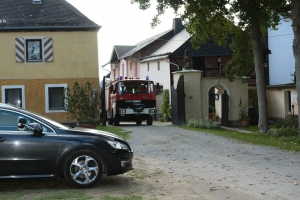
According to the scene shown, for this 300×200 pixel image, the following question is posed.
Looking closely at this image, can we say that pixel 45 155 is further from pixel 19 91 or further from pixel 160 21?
pixel 19 91

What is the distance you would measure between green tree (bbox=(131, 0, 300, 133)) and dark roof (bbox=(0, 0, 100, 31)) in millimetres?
6335

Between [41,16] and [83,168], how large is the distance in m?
21.7

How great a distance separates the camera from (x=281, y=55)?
4466 cm

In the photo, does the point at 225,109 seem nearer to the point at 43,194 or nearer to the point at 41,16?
the point at 41,16

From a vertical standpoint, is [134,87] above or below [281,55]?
below

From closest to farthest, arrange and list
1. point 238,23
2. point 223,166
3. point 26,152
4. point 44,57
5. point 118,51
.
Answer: point 26,152, point 223,166, point 238,23, point 44,57, point 118,51

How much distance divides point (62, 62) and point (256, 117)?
1202 cm

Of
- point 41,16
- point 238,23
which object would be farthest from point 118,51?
point 238,23

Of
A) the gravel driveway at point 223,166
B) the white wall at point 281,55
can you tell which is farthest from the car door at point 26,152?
the white wall at point 281,55

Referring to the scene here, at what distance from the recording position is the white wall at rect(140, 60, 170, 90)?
4356 centimetres

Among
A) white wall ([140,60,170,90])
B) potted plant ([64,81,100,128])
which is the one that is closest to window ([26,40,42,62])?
potted plant ([64,81,100,128])

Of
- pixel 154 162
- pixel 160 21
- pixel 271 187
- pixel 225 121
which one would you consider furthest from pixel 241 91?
pixel 271 187

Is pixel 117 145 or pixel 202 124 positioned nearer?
pixel 117 145

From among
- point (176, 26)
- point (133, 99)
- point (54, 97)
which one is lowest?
point (133, 99)
